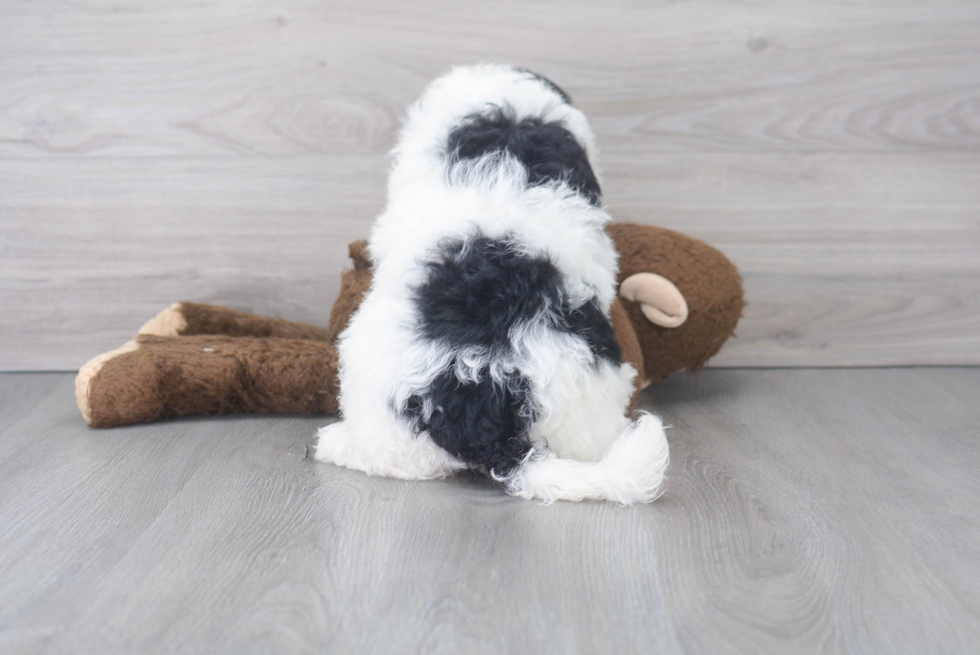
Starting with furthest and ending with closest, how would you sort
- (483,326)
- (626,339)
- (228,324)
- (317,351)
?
(228,324), (317,351), (626,339), (483,326)

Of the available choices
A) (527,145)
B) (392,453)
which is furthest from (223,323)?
(527,145)

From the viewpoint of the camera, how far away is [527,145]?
884mm

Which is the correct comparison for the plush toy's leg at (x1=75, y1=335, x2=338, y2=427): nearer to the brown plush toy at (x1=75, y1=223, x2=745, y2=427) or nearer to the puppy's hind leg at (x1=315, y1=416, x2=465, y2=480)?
the brown plush toy at (x1=75, y1=223, x2=745, y2=427)

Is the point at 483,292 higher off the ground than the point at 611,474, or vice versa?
the point at 483,292

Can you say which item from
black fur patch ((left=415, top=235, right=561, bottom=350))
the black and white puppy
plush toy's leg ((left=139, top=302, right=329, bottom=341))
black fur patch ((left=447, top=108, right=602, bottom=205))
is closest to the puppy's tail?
the black and white puppy

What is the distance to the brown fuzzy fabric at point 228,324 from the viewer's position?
1.24m

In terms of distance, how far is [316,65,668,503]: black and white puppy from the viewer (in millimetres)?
811

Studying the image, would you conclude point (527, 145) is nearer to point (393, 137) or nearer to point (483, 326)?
point (483, 326)

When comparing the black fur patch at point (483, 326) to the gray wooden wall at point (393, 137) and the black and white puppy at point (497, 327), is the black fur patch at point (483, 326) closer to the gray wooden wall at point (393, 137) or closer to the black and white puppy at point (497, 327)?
the black and white puppy at point (497, 327)

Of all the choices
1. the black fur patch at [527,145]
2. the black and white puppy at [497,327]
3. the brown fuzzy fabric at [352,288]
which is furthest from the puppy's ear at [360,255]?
the black fur patch at [527,145]

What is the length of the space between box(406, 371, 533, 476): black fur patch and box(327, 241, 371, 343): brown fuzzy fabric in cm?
25

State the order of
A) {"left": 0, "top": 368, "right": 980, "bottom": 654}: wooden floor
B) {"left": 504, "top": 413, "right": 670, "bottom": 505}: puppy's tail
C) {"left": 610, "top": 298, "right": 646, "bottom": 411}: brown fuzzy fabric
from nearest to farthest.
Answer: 1. {"left": 0, "top": 368, "right": 980, "bottom": 654}: wooden floor
2. {"left": 504, "top": 413, "right": 670, "bottom": 505}: puppy's tail
3. {"left": 610, "top": 298, "right": 646, "bottom": 411}: brown fuzzy fabric

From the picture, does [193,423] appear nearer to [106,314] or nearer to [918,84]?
[106,314]

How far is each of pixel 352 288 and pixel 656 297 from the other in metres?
0.43
